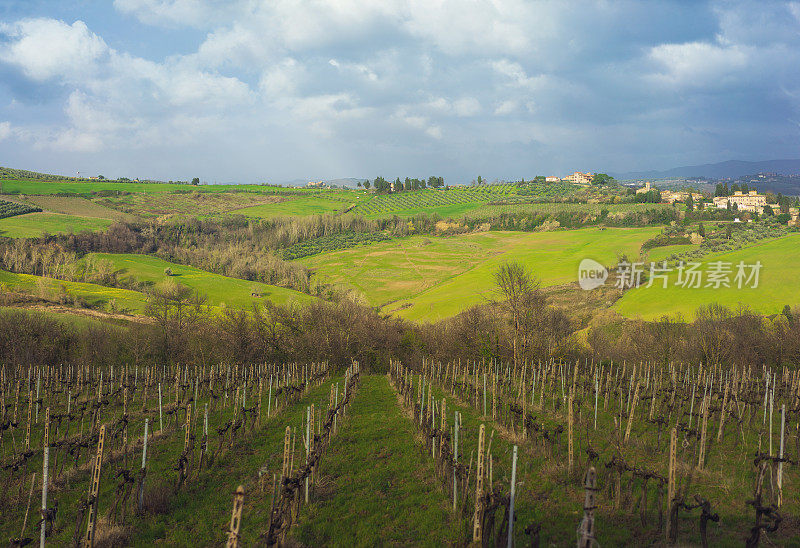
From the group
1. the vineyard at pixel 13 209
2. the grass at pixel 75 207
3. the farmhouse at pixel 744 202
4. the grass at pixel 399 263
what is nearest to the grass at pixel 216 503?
the grass at pixel 399 263

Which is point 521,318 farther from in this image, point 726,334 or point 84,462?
point 84,462

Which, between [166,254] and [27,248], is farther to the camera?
[166,254]

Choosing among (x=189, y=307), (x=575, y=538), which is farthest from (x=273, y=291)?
(x=575, y=538)

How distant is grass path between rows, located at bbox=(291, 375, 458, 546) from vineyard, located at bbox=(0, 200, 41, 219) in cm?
12099

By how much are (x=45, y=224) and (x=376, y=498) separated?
382 ft

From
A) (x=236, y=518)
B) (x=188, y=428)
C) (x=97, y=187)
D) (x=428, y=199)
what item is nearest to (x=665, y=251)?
(x=188, y=428)

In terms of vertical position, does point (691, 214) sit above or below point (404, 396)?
above

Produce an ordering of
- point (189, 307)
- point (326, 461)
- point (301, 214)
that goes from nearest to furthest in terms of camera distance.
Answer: point (326, 461) → point (189, 307) → point (301, 214)

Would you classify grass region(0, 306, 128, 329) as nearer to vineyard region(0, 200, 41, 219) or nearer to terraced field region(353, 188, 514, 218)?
vineyard region(0, 200, 41, 219)

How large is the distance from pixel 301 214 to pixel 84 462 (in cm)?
13888

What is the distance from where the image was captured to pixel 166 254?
109 metres

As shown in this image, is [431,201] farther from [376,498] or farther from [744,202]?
[376,498]

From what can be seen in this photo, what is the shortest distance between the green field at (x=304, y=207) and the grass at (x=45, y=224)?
44.9 m

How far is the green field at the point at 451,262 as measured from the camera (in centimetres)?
7969
